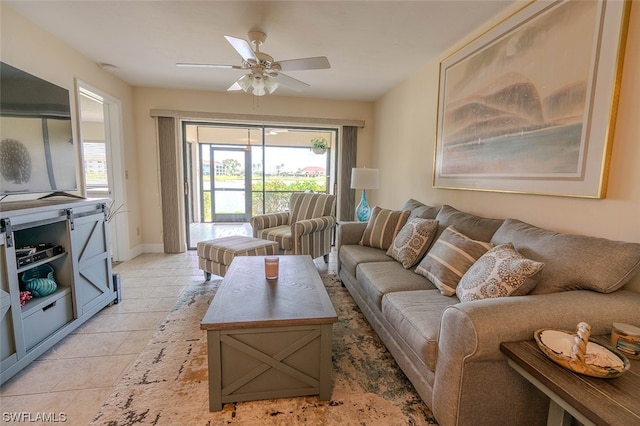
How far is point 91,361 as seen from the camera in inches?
71.2

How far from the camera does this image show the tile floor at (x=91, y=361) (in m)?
1.46

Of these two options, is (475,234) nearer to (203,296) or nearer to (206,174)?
(203,296)

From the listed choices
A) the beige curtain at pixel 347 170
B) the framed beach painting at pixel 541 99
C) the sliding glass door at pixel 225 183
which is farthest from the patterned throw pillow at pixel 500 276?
the sliding glass door at pixel 225 183

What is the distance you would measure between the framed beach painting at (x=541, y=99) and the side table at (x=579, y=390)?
0.99 meters

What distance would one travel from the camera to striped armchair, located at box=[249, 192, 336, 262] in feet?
10.7

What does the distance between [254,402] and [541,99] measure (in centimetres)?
242

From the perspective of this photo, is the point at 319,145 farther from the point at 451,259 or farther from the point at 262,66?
the point at 451,259

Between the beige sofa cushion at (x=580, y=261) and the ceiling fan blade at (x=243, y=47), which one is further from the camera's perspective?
the ceiling fan blade at (x=243, y=47)

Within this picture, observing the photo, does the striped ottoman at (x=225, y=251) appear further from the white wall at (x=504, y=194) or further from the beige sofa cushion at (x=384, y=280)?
the white wall at (x=504, y=194)

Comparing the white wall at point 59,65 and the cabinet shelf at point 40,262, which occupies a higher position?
the white wall at point 59,65

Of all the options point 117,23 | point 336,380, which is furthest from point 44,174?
point 336,380

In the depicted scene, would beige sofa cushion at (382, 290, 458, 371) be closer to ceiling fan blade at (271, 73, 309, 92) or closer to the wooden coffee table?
the wooden coffee table

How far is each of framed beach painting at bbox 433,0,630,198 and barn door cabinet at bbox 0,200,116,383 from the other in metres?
3.05

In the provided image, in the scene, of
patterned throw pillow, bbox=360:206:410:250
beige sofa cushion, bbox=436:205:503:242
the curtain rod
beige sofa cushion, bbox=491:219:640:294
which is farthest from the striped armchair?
beige sofa cushion, bbox=491:219:640:294
